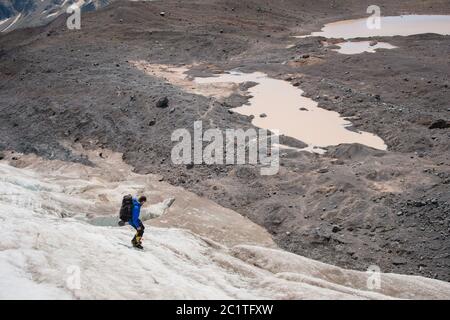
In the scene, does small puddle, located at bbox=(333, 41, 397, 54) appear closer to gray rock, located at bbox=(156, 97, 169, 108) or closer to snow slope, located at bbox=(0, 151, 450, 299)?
gray rock, located at bbox=(156, 97, 169, 108)

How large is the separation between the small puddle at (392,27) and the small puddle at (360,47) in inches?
167

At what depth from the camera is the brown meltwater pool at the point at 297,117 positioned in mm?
29203

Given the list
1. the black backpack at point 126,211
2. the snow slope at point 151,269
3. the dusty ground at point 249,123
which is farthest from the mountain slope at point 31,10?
the black backpack at point 126,211

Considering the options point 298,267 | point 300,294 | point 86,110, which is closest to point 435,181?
point 298,267

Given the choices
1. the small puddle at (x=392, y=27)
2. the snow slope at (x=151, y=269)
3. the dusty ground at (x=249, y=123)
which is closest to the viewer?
the snow slope at (x=151, y=269)

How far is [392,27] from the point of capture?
194ft

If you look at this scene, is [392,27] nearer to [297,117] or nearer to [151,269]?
[297,117]

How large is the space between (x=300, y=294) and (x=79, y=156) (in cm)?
2047

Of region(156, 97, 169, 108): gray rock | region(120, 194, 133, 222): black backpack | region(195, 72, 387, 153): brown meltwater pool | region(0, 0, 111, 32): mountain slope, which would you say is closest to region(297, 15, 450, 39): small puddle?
region(195, 72, 387, 153): brown meltwater pool

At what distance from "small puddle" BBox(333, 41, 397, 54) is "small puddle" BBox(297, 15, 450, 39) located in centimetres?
425

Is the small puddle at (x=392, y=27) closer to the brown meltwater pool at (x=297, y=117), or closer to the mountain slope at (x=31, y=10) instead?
the brown meltwater pool at (x=297, y=117)

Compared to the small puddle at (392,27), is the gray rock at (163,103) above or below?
above

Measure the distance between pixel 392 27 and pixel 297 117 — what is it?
1298 inches

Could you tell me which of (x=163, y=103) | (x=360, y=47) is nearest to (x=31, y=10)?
(x=360, y=47)
